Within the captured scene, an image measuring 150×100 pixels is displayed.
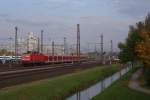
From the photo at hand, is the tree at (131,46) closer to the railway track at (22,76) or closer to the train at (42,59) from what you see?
the railway track at (22,76)

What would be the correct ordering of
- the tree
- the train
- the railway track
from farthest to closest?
the train → the tree → the railway track

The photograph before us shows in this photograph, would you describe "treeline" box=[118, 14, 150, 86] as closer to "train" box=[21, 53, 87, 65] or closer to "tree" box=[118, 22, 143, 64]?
"tree" box=[118, 22, 143, 64]

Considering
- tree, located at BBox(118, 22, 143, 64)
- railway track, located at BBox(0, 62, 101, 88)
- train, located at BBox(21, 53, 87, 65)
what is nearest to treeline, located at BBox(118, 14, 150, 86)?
tree, located at BBox(118, 22, 143, 64)

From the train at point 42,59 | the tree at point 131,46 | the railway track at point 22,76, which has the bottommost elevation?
the railway track at point 22,76

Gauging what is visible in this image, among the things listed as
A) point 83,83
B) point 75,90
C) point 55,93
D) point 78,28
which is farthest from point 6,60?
point 55,93

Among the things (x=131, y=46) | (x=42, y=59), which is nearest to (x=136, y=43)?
(x=131, y=46)

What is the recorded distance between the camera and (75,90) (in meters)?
39.3

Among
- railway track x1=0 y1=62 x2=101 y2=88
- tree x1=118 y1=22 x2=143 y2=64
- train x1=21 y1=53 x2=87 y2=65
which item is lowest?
railway track x1=0 y1=62 x2=101 y2=88

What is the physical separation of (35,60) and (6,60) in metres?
16.8

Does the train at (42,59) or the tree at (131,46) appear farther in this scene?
the train at (42,59)

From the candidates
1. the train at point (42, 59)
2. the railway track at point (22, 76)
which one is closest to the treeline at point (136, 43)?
the railway track at point (22, 76)

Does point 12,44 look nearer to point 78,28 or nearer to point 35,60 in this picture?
point 78,28

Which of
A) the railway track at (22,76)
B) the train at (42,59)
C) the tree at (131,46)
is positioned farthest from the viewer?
the train at (42,59)

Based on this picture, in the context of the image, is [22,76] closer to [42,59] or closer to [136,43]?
[136,43]
